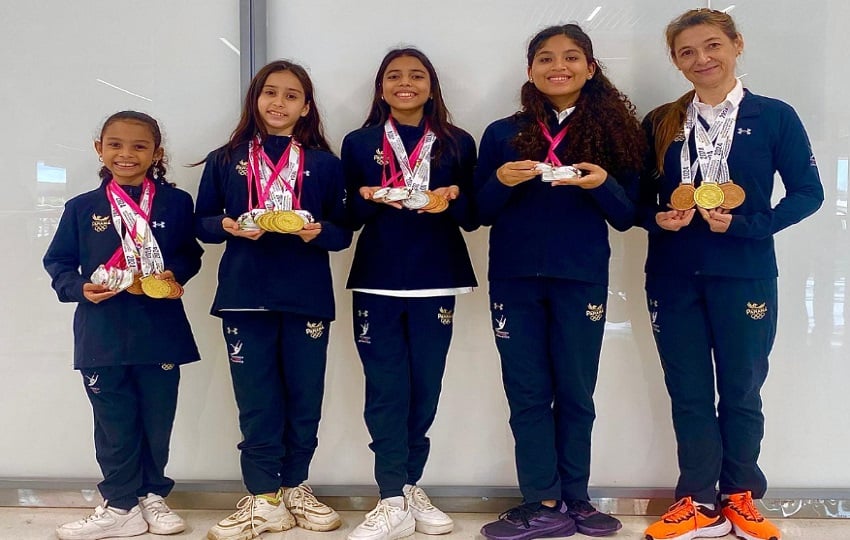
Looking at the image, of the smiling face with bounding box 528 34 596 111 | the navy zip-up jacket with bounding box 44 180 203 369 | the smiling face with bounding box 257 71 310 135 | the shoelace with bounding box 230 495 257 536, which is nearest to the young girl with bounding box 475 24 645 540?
the smiling face with bounding box 528 34 596 111

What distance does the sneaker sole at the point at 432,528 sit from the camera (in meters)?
2.54

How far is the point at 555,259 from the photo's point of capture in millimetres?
2291

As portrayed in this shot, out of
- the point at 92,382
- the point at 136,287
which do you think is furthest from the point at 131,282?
the point at 92,382

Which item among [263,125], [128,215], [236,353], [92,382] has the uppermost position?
[263,125]

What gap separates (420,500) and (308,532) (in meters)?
0.45

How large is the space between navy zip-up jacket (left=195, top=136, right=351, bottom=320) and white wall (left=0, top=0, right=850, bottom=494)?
400mm

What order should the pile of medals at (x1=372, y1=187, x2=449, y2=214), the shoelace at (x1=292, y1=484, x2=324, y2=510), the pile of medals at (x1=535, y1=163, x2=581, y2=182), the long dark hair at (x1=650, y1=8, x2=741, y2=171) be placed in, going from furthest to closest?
the shoelace at (x1=292, y1=484, x2=324, y2=510) → the long dark hair at (x1=650, y1=8, x2=741, y2=171) → the pile of medals at (x1=372, y1=187, x2=449, y2=214) → the pile of medals at (x1=535, y1=163, x2=581, y2=182)

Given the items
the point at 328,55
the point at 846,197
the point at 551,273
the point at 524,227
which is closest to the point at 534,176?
the point at 524,227

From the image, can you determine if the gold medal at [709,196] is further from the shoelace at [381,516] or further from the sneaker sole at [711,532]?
the shoelace at [381,516]

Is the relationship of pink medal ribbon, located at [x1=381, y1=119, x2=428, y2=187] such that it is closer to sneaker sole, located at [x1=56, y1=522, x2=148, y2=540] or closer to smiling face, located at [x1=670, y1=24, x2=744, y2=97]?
smiling face, located at [x1=670, y1=24, x2=744, y2=97]

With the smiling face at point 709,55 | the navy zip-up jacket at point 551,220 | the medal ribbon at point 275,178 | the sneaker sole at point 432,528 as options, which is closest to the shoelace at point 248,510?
the sneaker sole at point 432,528

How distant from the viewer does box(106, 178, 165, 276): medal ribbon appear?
2.44 metres

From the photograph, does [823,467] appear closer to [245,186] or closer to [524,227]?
[524,227]

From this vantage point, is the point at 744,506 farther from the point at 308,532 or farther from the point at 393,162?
the point at 393,162
